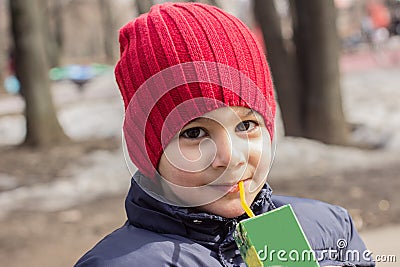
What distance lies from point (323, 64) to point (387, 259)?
403 cm

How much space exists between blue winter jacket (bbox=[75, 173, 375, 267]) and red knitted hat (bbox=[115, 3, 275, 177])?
114 millimetres

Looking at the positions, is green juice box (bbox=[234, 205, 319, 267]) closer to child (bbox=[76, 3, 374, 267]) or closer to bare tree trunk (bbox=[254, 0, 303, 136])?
child (bbox=[76, 3, 374, 267])

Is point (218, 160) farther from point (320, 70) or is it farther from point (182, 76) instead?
point (320, 70)

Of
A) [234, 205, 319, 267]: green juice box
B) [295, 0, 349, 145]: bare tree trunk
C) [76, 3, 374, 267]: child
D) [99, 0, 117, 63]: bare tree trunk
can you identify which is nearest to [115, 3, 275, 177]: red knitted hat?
[76, 3, 374, 267]: child

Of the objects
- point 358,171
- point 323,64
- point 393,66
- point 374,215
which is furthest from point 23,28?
point 393,66

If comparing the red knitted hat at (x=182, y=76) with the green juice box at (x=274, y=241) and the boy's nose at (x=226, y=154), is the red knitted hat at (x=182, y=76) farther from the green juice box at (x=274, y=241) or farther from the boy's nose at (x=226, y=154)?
the green juice box at (x=274, y=241)

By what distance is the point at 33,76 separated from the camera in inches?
369

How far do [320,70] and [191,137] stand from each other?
605 centimetres

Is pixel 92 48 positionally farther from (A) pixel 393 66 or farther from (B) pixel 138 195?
(B) pixel 138 195

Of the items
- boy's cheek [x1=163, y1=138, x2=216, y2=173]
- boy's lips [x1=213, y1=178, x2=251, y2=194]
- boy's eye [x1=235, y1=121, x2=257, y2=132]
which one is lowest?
boy's lips [x1=213, y1=178, x2=251, y2=194]

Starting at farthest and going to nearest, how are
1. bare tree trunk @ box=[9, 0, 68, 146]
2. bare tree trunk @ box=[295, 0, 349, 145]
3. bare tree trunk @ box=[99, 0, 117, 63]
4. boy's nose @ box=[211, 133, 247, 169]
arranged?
bare tree trunk @ box=[99, 0, 117, 63], bare tree trunk @ box=[9, 0, 68, 146], bare tree trunk @ box=[295, 0, 349, 145], boy's nose @ box=[211, 133, 247, 169]

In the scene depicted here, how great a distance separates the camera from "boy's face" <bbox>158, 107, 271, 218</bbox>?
151cm

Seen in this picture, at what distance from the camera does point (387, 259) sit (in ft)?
11.9

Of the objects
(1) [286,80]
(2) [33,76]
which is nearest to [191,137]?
(1) [286,80]
